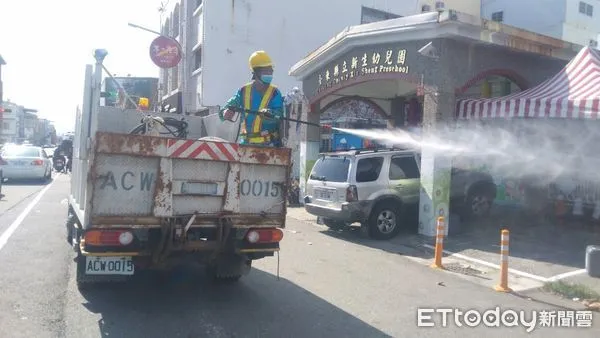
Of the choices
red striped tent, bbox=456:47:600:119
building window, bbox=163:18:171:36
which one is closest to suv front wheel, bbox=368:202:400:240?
red striped tent, bbox=456:47:600:119

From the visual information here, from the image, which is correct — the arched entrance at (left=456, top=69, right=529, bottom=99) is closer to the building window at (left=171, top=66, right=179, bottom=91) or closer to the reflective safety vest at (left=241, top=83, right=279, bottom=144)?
the reflective safety vest at (left=241, top=83, right=279, bottom=144)

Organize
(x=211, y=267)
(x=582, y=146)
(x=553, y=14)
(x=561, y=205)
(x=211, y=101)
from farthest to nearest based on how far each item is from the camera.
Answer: (x=553, y=14) < (x=211, y=101) < (x=561, y=205) < (x=582, y=146) < (x=211, y=267)

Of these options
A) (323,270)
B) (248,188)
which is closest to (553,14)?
(323,270)

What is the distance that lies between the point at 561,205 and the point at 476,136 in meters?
3.00

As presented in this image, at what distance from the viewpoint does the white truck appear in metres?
4.80

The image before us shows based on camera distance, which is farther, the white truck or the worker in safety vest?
the worker in safety vest

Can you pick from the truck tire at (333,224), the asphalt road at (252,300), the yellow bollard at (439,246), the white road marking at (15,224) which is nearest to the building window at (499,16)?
the truck tire at (333,224)

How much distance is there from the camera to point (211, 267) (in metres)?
6.36

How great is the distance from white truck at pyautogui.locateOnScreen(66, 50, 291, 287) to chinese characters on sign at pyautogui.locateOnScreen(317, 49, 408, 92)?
6806 millimetres

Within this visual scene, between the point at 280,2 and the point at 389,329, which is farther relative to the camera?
the point at 280,2

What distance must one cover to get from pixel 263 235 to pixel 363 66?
7.87 m

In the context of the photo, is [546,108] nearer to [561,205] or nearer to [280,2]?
[561,205]

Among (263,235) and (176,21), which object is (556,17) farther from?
(263,235)

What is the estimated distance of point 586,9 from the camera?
32.0 m
